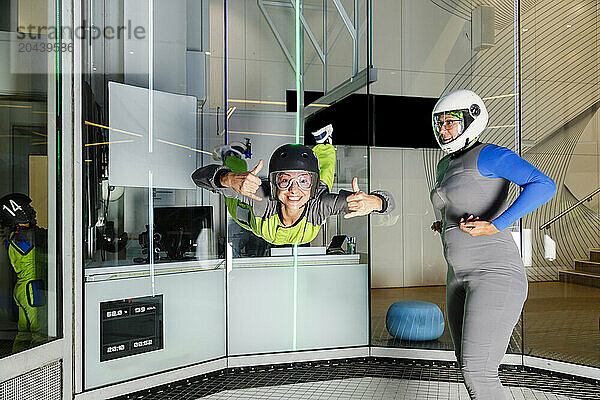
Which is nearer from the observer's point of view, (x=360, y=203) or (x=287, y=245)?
(x=360, y=203)

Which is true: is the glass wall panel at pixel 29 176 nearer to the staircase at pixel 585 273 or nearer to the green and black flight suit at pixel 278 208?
the green and black flight suit at pixel 278 208

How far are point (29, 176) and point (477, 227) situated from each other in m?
2.36

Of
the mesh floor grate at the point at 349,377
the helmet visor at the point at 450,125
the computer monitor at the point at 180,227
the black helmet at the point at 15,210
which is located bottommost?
the mesh floor grate at the point at 349,377

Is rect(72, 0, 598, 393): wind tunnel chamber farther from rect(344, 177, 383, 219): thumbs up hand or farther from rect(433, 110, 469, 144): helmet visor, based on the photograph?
rect(433, 110, 469, 144): helmet visor

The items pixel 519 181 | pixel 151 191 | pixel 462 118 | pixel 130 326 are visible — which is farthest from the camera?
pixel 151 191

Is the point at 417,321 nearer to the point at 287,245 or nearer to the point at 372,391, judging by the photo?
the point at 372,391

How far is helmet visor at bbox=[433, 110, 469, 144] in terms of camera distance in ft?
8.18

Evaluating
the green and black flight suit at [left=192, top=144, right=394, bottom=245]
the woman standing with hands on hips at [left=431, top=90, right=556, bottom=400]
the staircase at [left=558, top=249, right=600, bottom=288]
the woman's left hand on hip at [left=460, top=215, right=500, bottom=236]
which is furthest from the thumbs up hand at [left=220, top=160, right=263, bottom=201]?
the staircase at [left=558, top=249, right=600, bottom=288]

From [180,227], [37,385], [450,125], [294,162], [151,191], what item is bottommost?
[37,385]

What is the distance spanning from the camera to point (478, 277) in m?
2.37

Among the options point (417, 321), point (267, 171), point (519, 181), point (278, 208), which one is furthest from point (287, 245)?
point (519, 181)

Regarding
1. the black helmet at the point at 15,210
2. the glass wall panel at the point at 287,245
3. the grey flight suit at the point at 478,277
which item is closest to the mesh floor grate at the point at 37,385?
the black helmet at the point at 15,210

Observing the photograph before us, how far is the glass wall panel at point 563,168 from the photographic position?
4047mm

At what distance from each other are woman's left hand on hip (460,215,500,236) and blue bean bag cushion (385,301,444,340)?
2110 mm
